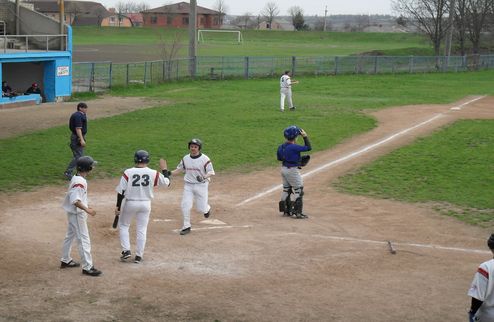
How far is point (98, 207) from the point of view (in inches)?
590

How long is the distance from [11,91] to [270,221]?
2163 centimetres

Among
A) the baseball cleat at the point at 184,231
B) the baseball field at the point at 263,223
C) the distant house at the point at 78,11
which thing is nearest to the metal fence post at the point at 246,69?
the baseball field at the point at 263,223

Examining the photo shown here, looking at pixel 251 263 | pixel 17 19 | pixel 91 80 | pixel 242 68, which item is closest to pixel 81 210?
pixel 251 263

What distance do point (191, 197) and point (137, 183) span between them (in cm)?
224

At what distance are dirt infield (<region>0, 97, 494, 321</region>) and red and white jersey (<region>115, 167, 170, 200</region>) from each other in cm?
105

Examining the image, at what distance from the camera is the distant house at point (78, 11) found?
116062 mm

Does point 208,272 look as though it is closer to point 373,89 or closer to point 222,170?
point 222,170

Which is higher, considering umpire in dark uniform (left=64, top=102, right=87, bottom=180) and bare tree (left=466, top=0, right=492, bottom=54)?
Answer: bare tree (left=466, top=0, right=492, bottom=54)

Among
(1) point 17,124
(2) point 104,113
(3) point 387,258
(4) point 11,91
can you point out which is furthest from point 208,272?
(4) point 11,91

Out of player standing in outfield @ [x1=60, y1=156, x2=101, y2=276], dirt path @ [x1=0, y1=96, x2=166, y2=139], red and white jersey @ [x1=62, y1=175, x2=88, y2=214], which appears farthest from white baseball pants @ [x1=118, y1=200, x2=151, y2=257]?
dirt path @ [x1=0, y1=96, x2=166, y2=139]

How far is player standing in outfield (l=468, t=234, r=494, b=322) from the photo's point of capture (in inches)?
285

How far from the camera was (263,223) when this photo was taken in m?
14.0

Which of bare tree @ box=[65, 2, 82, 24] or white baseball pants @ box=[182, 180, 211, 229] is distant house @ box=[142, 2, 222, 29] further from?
white baseball pants @ box=[182, 180, 211, 229]

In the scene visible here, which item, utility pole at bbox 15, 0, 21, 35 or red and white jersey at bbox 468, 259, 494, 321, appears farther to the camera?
utility pole at bbox 15, 0, 21, 35
